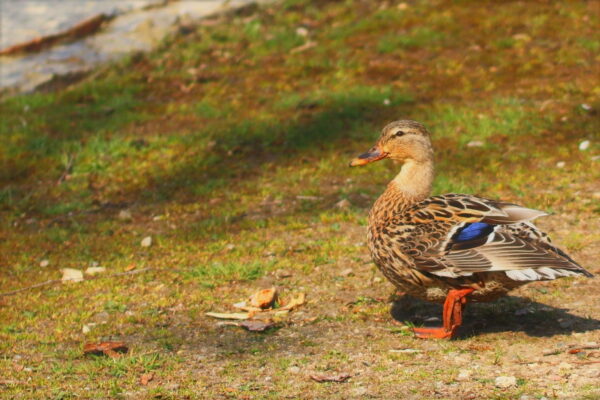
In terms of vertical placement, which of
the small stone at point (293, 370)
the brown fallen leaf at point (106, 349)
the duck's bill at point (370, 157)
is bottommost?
the brown fallen leaf at point (106, 349)

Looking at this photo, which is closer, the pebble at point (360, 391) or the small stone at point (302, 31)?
the pebble at point (360, 391)

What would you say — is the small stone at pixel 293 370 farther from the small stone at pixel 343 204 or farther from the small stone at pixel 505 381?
the small stone at pixel 343 204

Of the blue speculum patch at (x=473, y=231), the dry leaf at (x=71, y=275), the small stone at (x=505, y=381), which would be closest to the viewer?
the small stone at (x=505, y=381)

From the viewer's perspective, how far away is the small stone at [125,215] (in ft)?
29.3

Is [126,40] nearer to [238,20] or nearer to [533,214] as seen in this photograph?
[238,20]

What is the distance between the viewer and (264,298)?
257 inches

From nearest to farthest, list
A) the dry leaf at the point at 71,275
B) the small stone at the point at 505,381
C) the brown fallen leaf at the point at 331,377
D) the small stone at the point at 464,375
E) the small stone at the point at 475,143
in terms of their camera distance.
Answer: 1. the small stone at the point at 505,381
2. the small stone at the point at 464,375
3. the brown fallen leaf at the point at 331,377
4. the dry leaf at the point at 71,275
5. the small stone at the point at 475,143

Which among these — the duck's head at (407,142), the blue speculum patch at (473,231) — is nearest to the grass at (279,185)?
the blue speculum patch at (473,231)

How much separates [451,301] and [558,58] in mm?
7137

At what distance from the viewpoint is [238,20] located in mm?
14602

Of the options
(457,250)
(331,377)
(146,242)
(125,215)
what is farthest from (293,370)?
(125,215)

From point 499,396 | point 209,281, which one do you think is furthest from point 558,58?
point 499,396

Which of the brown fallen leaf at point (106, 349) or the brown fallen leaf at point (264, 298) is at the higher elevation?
the brown fallen leaf at point (106, 349)

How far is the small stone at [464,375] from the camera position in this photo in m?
5.00
